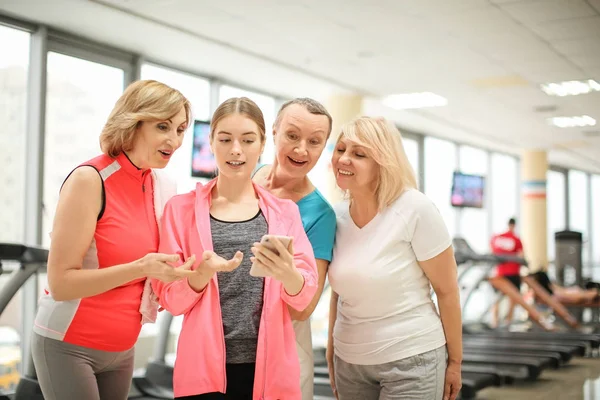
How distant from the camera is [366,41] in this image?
7230 millimetres

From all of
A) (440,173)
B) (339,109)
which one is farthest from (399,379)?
(440,173)

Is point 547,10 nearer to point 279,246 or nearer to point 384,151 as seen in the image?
point 384,151

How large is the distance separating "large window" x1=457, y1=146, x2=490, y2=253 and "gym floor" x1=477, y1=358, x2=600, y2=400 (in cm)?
815


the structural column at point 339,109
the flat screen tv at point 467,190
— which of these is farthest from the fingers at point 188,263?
the flat screen tv at point 467,190

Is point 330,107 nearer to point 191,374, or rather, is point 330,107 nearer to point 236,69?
Result: point 236,69

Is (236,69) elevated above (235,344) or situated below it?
above

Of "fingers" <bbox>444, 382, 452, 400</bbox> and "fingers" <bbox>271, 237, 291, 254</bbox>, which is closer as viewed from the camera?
"fingers" <bbox>271, 237, 291, 254</bbox>

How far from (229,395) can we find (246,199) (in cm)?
53

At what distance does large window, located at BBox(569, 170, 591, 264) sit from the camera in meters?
20.6

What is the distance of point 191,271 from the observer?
161 cm

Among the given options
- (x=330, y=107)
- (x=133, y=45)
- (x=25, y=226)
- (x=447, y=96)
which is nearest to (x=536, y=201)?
(x=447, y=96)

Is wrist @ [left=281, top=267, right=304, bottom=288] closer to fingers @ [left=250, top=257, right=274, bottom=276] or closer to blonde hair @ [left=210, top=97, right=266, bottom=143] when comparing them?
fingers @ [left=250, top=257, right=274, bottom=276]

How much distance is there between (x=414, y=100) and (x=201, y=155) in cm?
493

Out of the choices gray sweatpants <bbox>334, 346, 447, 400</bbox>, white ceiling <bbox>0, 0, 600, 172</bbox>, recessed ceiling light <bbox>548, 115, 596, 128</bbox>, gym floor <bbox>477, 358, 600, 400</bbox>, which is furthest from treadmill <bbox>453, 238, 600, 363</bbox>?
gray sweatpants <bbox>334, 346, 447, 400</bbox>
